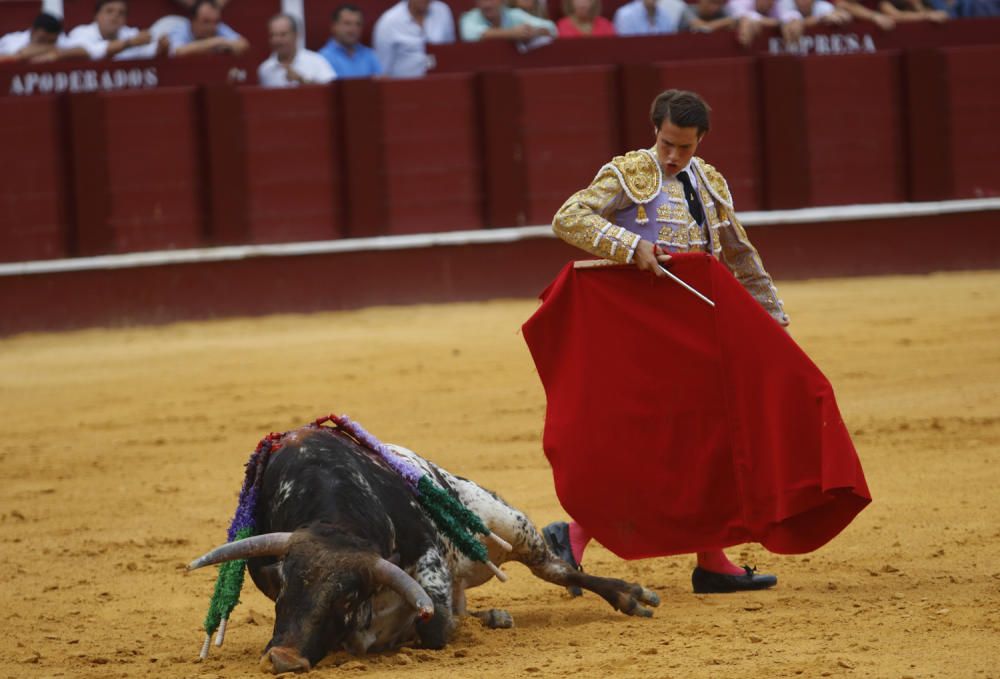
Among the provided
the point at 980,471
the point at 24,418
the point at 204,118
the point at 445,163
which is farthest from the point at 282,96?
the point at 980,471

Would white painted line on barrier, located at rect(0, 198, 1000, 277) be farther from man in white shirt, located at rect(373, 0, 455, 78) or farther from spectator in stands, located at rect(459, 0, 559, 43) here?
spectator in stands, located at rect(459, 0, 559, 43)

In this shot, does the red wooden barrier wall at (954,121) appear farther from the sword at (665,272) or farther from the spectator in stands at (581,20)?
the sword at (665,272)

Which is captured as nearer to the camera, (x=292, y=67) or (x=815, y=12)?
(x=292, y=67)

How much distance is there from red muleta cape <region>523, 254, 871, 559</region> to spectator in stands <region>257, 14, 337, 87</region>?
5.27m

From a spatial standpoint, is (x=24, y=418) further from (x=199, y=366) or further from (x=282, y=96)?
(x=282, y=96)

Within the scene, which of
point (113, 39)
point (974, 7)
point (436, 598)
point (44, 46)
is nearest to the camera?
point (436, 598)

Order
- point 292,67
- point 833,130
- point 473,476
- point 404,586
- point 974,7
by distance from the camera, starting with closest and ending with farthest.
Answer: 1. point 404,586
2. point 473,476
3. point 292,67
4. point 833,130
5. point 974,7

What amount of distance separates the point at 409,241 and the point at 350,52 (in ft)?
3.65

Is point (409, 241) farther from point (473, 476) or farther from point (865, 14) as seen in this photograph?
point (473, 476)

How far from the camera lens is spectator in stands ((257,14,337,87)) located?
8.77 m

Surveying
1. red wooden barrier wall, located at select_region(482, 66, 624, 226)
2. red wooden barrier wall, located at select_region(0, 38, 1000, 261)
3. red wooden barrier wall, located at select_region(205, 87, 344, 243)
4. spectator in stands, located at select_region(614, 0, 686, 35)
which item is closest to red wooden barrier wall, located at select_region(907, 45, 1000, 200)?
red wooden barrier wall, located at select_region(0, 38, 1000, 261)

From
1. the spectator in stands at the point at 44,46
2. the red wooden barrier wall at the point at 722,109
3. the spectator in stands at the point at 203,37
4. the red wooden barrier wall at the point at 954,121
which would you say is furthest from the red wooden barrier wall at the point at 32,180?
the red wooden barrier wall at the point at 954,121

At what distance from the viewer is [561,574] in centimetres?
379

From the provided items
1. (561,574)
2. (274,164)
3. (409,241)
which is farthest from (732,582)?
(274,164)
